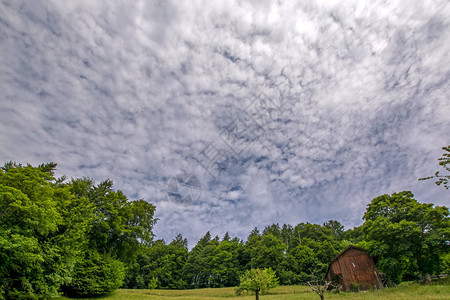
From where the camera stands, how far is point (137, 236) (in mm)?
32688

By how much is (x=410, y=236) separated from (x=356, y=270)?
1183 cm

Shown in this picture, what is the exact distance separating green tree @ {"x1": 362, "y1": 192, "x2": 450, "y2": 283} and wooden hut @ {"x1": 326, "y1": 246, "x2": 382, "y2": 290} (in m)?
3.11

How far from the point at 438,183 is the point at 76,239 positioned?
32.8 m

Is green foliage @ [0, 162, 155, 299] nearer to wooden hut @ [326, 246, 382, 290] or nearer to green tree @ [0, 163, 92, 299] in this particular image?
green tree @ [0, 163, 92, 299]

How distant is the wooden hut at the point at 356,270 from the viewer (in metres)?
33.8

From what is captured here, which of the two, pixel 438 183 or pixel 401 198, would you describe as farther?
pixel 401 198

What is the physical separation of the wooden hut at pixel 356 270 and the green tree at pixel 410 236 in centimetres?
311

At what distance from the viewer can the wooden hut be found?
3382 centimetres

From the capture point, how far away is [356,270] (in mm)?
35062

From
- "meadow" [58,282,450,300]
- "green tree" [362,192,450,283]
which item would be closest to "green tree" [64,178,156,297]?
"meadow" [58,282,450,300]

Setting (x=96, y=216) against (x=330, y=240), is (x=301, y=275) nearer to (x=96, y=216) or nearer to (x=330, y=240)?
(x=330, y=240)

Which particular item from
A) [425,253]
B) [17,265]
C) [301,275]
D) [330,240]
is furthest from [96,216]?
[330,240]

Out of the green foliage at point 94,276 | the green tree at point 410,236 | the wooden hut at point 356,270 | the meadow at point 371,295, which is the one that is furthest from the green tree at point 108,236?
the green tree at point 410,236

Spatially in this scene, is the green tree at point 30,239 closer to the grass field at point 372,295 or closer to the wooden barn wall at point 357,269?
Answer: the grass field at point 372,295
